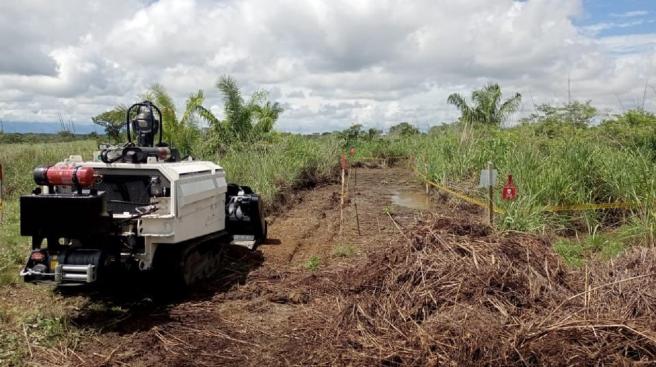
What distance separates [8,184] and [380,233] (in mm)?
9750

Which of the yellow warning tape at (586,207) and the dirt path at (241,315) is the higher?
the yellow warning tape at (586,207)

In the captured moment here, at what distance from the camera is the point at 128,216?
571 cm

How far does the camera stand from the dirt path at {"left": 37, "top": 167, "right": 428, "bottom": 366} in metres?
4.85

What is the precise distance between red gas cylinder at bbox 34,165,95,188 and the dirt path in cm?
134

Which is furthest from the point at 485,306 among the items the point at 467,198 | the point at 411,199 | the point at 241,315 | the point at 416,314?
the point at 411,199

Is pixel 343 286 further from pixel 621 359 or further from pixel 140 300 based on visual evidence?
pixel 621 359

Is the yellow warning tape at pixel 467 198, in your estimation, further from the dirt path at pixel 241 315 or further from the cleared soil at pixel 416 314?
the cleared soil at pixel 416 314

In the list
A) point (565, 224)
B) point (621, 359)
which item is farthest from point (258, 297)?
point (565, 224)

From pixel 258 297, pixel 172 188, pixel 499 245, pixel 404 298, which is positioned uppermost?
pixel 172 188

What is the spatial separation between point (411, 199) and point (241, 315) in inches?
380

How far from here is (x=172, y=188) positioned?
5824mm

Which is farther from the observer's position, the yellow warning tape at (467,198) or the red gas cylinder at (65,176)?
the yellow warning tape at (467,198)

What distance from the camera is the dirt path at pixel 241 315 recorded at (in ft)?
15.9

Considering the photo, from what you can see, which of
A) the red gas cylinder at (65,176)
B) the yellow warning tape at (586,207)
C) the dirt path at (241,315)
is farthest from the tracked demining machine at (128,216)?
the yellow warning tape at (586,207)
